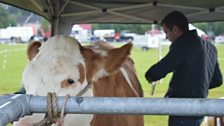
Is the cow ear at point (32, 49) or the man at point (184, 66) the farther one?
the man at point (184, 66)

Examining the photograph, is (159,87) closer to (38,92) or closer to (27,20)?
(38,92)

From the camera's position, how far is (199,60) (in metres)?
3.35

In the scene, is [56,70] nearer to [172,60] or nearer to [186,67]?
[172,60]

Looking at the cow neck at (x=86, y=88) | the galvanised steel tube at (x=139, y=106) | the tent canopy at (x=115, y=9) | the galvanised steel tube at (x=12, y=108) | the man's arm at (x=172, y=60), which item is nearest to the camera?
the galvanised steel tube at (x=12, y=108)

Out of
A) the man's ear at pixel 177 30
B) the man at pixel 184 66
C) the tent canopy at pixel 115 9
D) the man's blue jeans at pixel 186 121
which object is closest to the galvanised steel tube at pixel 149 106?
the man at pixel 184 66

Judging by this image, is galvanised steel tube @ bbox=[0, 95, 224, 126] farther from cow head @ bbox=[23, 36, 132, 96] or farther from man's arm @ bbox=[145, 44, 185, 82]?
man's arm @ bbox=[145, 44, 185, 82]

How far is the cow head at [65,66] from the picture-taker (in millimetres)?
2289

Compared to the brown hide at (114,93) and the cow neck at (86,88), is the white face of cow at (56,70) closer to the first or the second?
the cow neck at (86,88)

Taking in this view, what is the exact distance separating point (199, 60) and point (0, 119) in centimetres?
249

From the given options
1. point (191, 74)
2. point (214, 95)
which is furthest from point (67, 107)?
point (214, 95)

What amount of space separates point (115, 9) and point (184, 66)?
1.49 m

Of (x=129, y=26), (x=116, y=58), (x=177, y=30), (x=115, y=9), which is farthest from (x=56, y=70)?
(x=129, y=26)

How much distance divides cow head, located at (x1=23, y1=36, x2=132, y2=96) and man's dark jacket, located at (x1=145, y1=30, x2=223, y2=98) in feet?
2.42

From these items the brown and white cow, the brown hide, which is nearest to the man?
the brown hide
